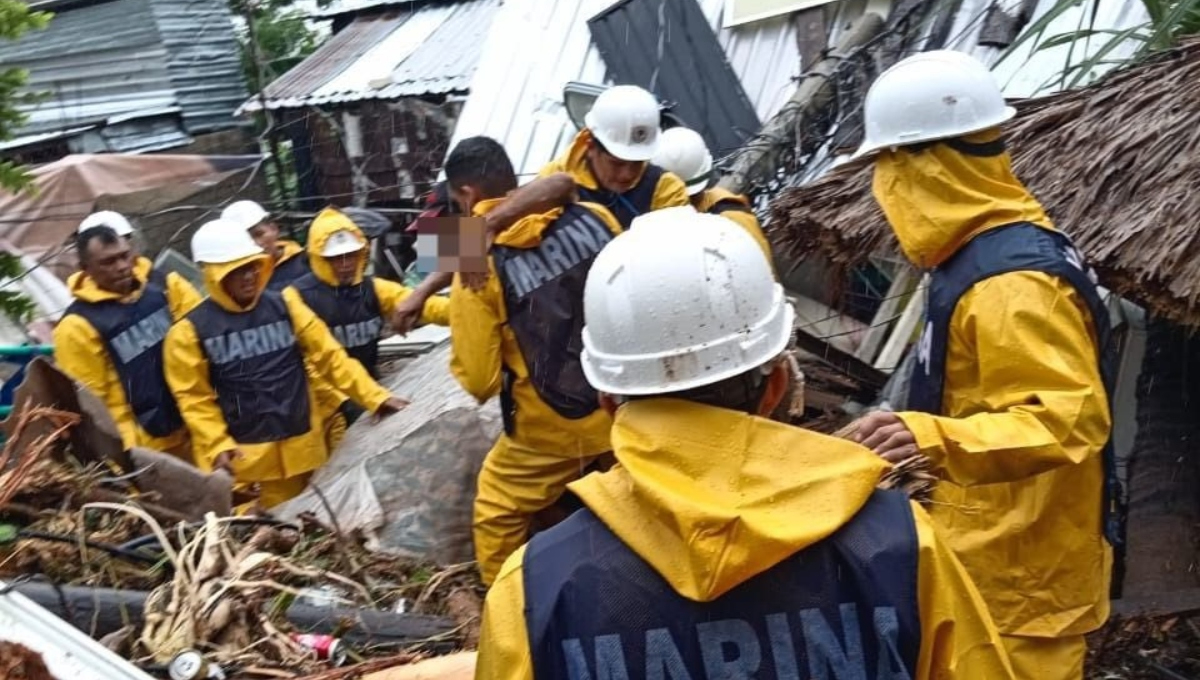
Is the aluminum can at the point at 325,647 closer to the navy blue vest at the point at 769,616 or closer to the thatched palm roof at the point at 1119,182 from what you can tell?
the navy blue vest at the point at 769,616

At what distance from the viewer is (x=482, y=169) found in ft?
15.4

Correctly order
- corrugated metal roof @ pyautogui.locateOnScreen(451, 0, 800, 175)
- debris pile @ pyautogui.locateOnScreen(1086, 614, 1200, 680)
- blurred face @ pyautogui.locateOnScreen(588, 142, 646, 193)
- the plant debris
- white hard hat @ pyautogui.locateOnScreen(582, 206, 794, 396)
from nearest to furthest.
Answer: white hard hat @ pyautogui.locateOnScreen(582, 206, 794, 396) < the plant debris < debris pile @ pyautogui.locateOnScreen(1086, 614, 1200, 680) < blurred face @ pyautogui.locateOnScreen(588, 142, 646, 193) < corrugated metal roof @ pyautogui.locateOnScreen(451, 0, 800, 175)

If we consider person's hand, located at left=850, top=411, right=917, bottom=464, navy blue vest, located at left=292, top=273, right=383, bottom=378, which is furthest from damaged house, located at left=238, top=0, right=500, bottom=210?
person's hand, located at left=850, top=411, right=917, bottom=464

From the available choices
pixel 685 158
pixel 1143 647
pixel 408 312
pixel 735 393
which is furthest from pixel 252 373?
pixel 735 393

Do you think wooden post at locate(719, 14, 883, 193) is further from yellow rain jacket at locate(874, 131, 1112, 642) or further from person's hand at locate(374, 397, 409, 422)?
yellow rain jacket at locate(874, 131, 1112, 642)

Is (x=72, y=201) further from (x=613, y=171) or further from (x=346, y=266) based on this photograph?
(x=613, y=171)

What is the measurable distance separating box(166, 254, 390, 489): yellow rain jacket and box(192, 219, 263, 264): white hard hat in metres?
0.04

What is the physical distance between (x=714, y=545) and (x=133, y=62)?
18.4 m

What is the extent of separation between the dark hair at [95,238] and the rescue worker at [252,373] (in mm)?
411

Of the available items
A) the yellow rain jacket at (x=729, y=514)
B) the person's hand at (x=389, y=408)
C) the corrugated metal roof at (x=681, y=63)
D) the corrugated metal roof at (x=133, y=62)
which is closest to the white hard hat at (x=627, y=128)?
the person's hand at (x=389, y=408)

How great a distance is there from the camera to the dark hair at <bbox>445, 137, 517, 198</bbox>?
469 cm

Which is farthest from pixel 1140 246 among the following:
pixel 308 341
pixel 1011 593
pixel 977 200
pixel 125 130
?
pixel 125 130

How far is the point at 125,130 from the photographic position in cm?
1780

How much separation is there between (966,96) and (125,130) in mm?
16641
